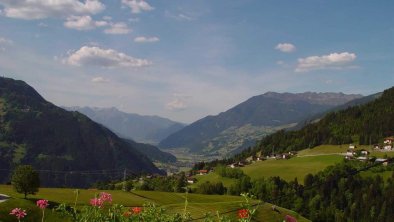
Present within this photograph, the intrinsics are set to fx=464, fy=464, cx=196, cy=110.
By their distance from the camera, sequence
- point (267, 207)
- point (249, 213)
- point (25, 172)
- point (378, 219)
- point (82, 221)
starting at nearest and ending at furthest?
point (249, 213) → point (82, 221) → point (25, 172) → point (267, 207) → point (378, 219)

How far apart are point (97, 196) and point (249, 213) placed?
13.6 feet

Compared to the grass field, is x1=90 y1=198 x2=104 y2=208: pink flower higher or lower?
higher

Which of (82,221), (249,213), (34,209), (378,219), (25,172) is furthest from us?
(378,219)

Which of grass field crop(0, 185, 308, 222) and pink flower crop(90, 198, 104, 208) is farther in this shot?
grass field crop(0, 185, 308, 222)

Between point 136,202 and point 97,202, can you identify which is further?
point 136,202

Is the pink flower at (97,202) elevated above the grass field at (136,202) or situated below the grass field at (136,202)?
above

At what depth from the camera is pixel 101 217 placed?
457 inches

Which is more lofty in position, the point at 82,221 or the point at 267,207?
the point at 82,221

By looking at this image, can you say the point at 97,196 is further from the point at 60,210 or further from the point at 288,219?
the point at 288,219

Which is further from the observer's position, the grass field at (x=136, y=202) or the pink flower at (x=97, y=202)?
the grass field at (x=136, y=202)

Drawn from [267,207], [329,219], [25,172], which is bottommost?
A: [329,219]

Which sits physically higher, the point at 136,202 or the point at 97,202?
the point at 97,202

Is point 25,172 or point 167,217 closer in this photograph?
point 167,217

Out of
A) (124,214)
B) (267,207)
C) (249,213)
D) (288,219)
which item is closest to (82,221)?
(124,214)
